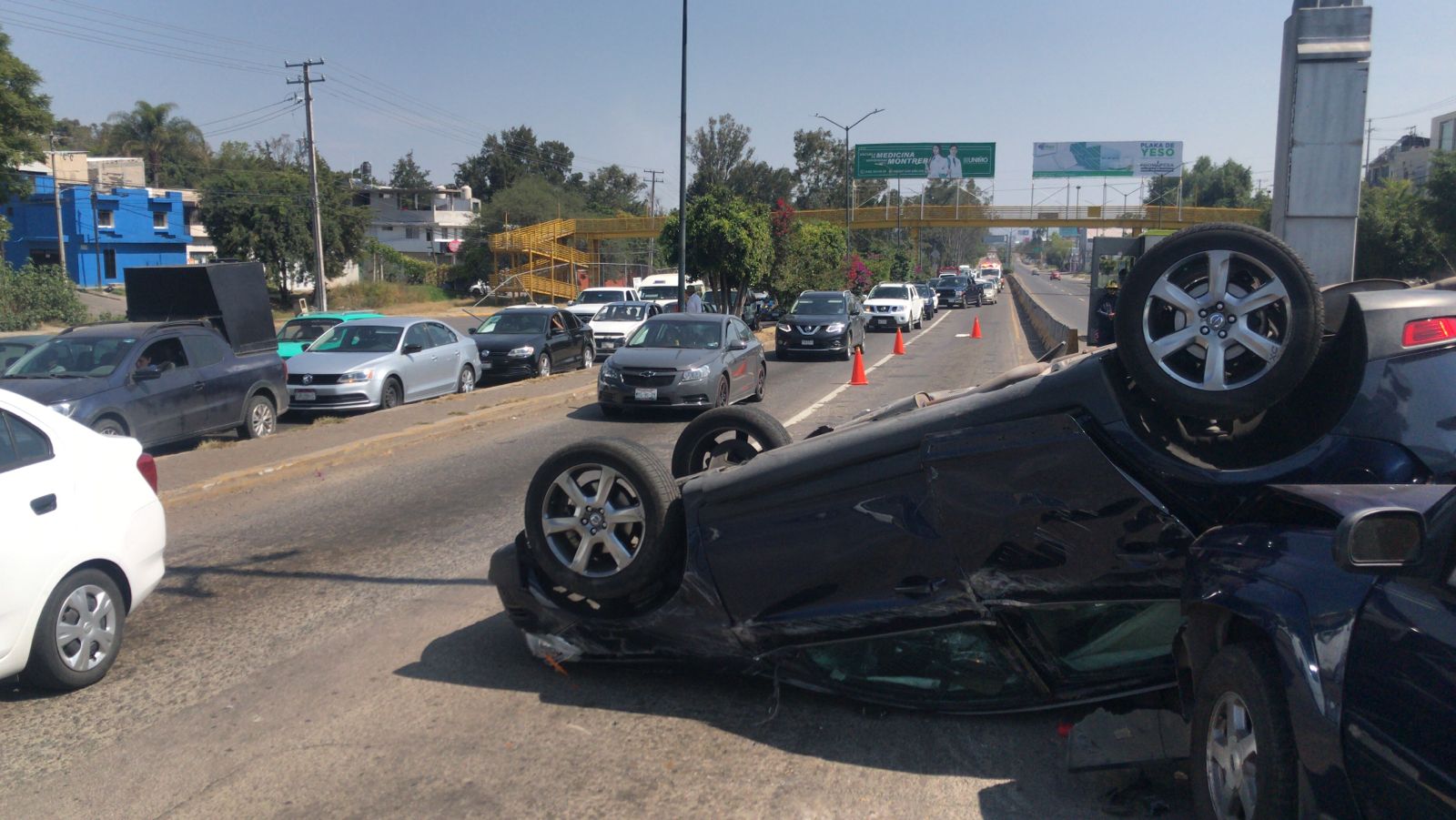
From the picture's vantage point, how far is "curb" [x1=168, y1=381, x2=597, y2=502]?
397 inches

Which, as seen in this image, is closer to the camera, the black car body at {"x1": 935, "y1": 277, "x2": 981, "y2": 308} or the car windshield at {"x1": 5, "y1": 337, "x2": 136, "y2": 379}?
the car windshield at {"x1": 5, "y1": 337, "x2": 136, "y2": 379}

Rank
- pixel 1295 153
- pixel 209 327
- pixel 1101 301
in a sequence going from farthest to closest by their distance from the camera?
pixel 1101 301
pixel 209 327
pixel 1295 153

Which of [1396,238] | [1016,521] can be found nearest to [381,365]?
[1016,521]

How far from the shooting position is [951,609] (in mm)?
4500

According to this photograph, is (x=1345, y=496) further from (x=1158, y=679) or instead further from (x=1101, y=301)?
(x=1101, y=301)

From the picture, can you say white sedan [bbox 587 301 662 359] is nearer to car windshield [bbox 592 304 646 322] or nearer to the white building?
car windshield [bbox 592 304 646 322]

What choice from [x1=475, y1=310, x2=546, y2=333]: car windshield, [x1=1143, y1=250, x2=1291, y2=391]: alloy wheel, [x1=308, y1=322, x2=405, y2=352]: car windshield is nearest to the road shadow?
[x1=1143, y1=250, x2=1291, y2=391]: alloy wheel

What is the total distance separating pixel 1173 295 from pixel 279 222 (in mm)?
59418

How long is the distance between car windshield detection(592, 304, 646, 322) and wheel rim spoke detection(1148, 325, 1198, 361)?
27.2 meters

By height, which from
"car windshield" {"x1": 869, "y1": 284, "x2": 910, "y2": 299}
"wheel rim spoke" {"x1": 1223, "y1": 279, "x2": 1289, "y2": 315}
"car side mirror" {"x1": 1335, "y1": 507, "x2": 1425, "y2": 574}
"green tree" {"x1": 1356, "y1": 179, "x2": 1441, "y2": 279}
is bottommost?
"car windshield" {"x1": 869, "y1": 284, "x2": 910, "y2": 299}

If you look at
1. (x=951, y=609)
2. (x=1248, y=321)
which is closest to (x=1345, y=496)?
(x=1248, y=321)

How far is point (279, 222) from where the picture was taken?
57.6 m

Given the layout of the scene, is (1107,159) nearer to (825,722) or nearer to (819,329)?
(819,329)

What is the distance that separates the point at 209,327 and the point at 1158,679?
12800 millimetres
